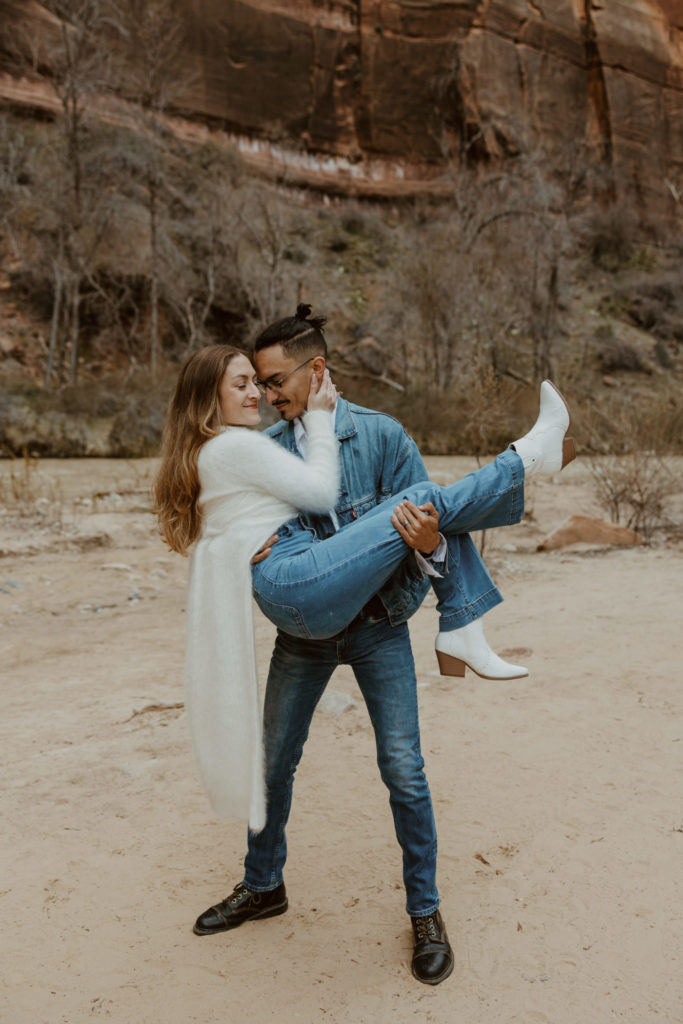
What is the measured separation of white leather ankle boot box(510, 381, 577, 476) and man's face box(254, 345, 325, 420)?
618 mm

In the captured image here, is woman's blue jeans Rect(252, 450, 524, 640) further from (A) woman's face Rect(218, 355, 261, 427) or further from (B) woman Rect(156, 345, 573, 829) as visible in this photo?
(A) woman's face Rect(218, 355, 261, 427)

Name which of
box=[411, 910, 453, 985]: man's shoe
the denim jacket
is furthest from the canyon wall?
box=[411, 910, 453, 985]: man's shoe

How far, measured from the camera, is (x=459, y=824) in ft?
11.0

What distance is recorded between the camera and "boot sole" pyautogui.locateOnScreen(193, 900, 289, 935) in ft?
8.71

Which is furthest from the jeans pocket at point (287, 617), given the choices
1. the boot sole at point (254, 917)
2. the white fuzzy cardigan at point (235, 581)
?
the boot sole at point (254, 917)

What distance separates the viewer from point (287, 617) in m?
2.20

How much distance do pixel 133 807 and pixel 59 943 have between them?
96 cm

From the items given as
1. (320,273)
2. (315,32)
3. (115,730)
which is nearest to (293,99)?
(315,32)

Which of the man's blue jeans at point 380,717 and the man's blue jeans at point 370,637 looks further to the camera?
the man's blue jeans at point 380,717

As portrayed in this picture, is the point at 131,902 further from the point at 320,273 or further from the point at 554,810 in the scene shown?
the point at 320,273

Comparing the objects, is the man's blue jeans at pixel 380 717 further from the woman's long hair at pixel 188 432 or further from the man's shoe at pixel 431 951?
the woman's long hair at pixel 188 432

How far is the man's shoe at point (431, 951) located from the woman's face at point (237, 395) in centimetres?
156

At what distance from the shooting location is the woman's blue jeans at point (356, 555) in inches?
83.8

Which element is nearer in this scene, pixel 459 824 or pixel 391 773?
pixel 391 773
